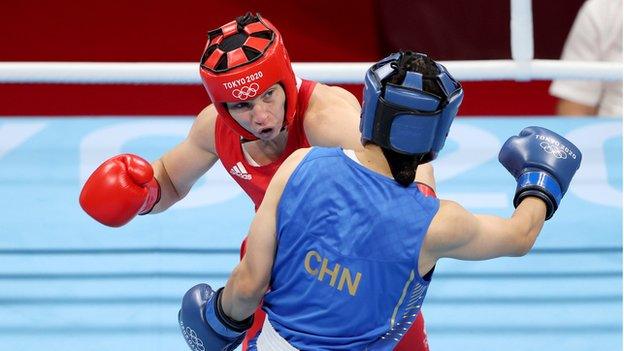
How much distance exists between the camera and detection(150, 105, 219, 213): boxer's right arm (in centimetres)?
291

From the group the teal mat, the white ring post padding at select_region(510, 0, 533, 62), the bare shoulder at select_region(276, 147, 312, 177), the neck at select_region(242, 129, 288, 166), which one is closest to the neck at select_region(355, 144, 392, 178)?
the bare shoulder at select_region(276, 147, 312, 177)

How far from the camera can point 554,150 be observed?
8.23 feet

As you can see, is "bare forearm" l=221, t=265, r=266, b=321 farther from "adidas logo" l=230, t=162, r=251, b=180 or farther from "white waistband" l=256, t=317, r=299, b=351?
"adidas logo" l=230, t=162, r=251, b=180

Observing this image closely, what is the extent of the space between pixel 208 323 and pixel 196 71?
142 cm

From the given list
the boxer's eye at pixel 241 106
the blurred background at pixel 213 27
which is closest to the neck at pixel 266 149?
the boxer's eye at pixel 241 106

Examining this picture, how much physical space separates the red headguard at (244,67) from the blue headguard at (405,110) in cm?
46

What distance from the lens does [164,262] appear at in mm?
3689

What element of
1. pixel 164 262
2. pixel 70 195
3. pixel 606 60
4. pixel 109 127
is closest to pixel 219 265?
pixel 164 262

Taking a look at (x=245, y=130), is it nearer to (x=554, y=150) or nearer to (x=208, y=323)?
(x=208, y=323)

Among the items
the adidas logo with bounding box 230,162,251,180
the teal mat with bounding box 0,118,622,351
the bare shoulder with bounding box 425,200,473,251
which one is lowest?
the teal mat with bounding box 0,118,622,351

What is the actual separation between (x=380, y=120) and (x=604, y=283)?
5.93 feet

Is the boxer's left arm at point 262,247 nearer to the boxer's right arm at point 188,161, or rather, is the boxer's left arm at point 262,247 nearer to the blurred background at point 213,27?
the boxer's right arm at point 188,161

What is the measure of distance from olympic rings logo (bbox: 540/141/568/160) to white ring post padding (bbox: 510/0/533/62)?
1.26m

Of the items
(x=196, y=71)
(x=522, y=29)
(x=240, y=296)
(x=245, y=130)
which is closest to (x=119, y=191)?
(x=245, y=130)
